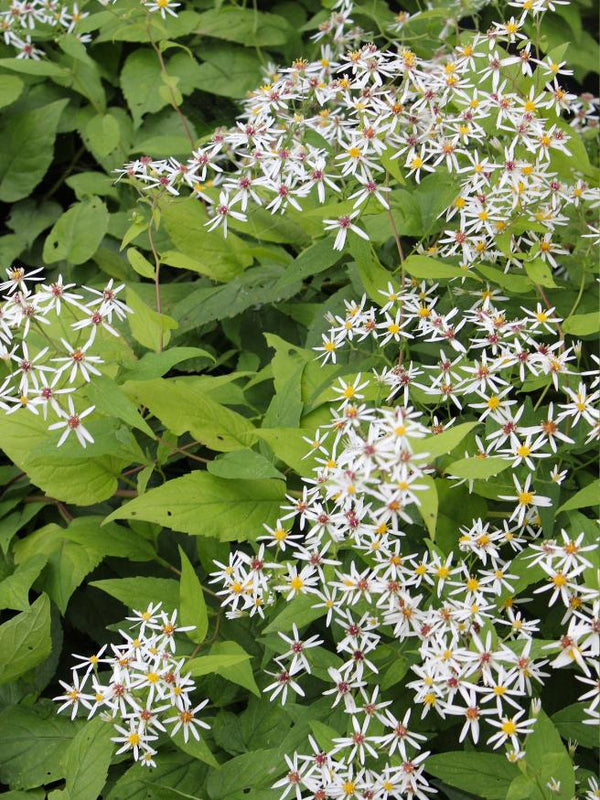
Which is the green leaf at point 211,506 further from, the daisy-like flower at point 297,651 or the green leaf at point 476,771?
the green leaf at point 476,771

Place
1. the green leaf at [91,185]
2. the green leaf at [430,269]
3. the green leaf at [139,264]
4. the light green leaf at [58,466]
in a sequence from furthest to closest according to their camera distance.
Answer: the green leaf at [91,185] < the green leaf at [139,264] < the light green leaf at [58,466] < the green leaf at [430,269]

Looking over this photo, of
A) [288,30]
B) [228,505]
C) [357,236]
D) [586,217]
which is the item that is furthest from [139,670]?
[288,30]

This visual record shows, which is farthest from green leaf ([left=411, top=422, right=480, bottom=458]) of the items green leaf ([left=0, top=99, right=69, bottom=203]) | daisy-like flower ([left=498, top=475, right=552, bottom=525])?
green leaf ([left=0, top=99, right=69, bottom=203])

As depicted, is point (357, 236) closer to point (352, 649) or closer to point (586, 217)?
point (586, 217)

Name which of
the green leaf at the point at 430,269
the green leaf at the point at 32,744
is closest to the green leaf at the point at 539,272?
the green leaf at the point at 430,269

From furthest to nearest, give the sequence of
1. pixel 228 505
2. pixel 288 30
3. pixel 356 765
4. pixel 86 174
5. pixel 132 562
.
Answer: pixel 288 30
pixel 86 174
pixel 132 562
pixel 228 505
pixel 356 765

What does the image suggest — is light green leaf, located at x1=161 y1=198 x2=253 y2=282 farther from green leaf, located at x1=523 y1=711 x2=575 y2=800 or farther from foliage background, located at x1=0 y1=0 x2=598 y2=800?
green leaf, located at x1=523 y1=711 x2=575 y2=800
